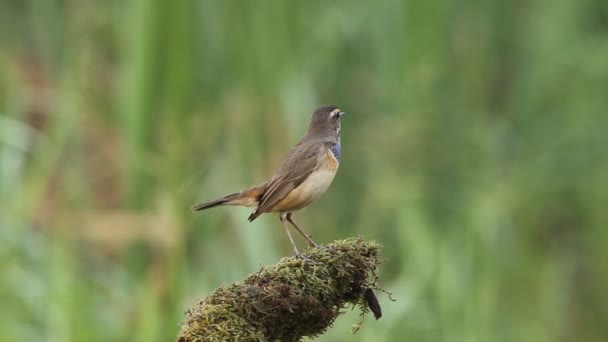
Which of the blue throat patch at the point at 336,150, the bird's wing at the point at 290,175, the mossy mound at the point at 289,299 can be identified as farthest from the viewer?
the blue throat patch at the point at 336,150

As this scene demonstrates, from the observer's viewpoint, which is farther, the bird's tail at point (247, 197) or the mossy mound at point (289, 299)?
the bird's tail at point (247, 197)

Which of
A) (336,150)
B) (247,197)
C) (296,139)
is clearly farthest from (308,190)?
(296,139)

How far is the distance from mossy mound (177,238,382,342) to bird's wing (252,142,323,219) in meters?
1.30

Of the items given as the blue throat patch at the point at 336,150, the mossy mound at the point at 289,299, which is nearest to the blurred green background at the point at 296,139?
the blue throat patch at the point at 336,150

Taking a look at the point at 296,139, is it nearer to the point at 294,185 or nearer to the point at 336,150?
the point at 336,150

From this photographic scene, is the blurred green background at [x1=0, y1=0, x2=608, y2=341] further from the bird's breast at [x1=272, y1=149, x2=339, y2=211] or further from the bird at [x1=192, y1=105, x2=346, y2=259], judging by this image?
the bird's breast at [x1=272, y1=149, x2=339, y2=211]

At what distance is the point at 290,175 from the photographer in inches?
219

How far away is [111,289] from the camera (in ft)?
28.0

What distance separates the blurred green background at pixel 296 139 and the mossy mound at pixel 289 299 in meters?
2.90

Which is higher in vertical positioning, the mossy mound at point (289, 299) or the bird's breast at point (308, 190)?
the bird's breast at point (308, 190)

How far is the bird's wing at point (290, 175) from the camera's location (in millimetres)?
5485

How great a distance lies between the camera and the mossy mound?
364 cm

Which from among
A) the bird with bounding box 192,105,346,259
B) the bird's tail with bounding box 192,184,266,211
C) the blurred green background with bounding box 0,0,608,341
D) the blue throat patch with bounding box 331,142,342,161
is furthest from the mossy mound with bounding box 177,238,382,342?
the blurred green background with bounding box 0,0,608,341

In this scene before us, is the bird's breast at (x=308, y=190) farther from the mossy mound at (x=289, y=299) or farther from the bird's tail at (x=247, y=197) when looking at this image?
the mossy mound at (x=289, y=299)
